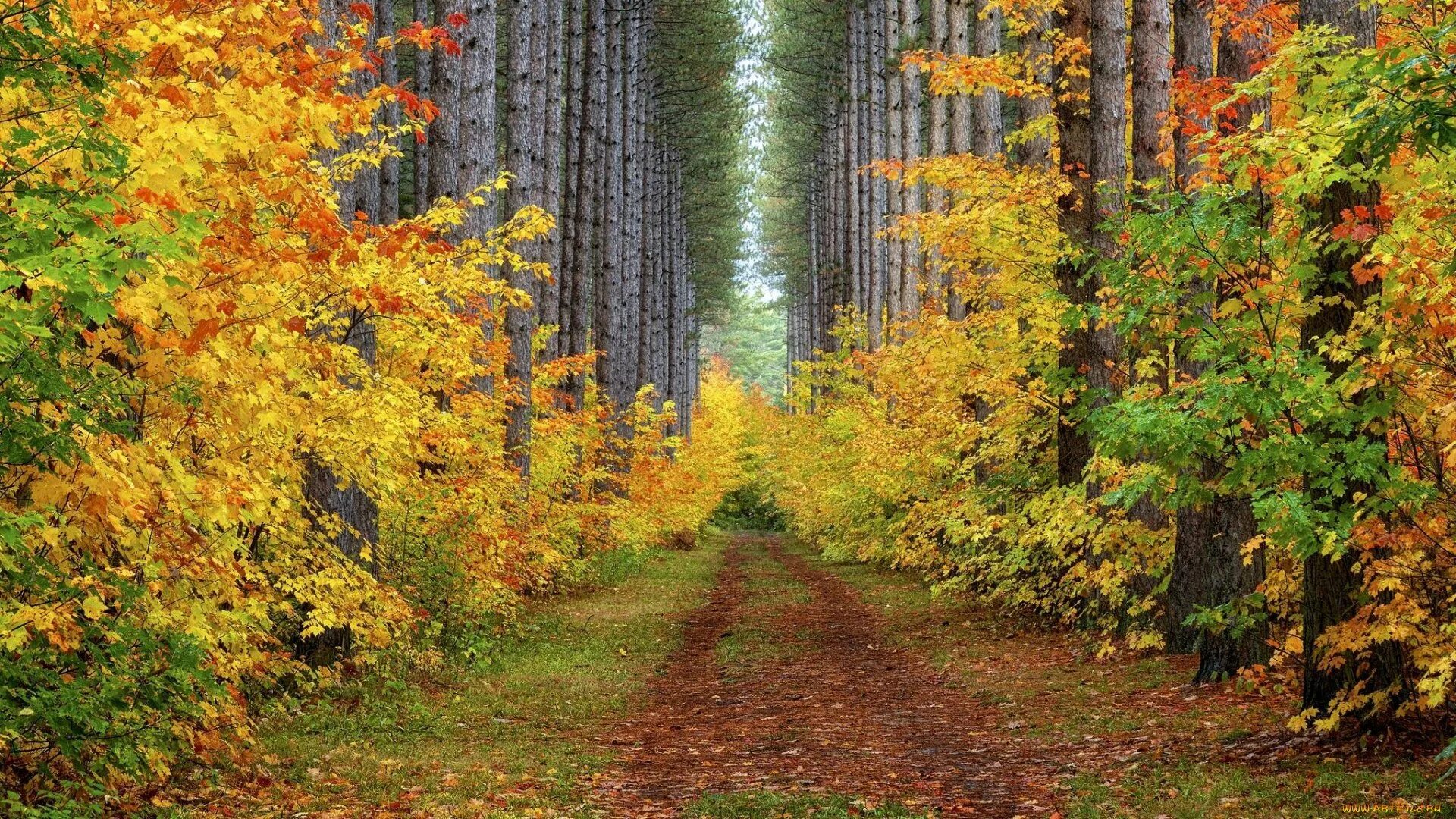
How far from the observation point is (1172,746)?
25.5 ft

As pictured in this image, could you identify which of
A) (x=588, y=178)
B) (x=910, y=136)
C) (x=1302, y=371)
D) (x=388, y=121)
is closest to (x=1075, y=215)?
(x=1302, y=371)

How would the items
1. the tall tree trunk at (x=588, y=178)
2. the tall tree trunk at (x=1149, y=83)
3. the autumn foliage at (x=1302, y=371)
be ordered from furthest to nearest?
1. the tall tree trunk at (x=588, y=178)
2. the tall tree trunk at (x=1149, y=83)
3. the autumn foliage at (x=1302, y=371)

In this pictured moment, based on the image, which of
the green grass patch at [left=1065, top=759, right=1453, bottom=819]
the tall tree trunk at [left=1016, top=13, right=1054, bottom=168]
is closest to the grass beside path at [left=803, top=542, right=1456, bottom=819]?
the green grass patch at [left=1065, top=759, right=1453, bottom=819]

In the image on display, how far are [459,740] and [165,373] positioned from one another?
385 centimetres

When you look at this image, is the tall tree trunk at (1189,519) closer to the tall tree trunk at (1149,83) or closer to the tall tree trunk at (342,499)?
the tall tree trunk at (1149,83)

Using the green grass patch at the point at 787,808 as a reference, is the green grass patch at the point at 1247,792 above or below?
above

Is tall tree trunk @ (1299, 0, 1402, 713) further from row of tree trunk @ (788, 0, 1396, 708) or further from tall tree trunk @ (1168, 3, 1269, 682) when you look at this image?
tall tree trunk @ (1168, 3, 1269, 682)

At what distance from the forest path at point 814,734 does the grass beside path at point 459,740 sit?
0.39 m

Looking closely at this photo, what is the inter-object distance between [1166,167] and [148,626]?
32.0ft

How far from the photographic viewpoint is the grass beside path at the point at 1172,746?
20.3 ft

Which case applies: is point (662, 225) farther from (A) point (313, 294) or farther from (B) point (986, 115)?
(A) point (313, 294)

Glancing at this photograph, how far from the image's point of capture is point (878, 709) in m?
10.3

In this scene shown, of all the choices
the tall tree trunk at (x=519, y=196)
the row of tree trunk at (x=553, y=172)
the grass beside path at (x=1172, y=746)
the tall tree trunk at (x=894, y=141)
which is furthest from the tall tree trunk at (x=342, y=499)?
the tall tree trunk at (x=894, y=141)

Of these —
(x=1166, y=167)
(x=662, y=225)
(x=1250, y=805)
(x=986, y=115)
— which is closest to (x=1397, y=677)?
(x=1250, y=805)
